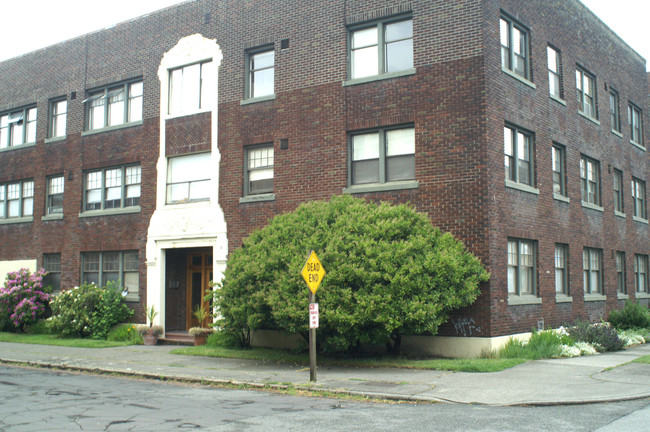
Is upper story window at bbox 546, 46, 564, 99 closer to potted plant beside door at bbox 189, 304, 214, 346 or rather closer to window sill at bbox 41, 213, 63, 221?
Answer: potted plant beside door at bbox 189, 304, 214, 346

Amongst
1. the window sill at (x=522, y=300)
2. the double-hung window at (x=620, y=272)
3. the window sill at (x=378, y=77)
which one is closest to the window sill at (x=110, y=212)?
the window sill at (x=378, y=77)

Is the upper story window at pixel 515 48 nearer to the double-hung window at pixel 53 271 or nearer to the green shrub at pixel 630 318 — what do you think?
the green shrub at pixel 630 318

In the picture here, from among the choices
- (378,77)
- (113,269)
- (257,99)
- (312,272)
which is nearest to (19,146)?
(113,269)

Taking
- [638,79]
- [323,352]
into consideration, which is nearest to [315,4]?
[323,352]

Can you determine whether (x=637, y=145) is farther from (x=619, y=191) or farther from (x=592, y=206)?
(x=592, y=206)

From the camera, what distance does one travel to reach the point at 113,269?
23422mm

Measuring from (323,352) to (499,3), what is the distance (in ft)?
33.5

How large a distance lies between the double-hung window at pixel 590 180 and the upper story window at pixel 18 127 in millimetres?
20311

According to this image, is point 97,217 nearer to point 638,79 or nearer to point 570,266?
point 570,266

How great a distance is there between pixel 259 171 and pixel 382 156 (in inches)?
164

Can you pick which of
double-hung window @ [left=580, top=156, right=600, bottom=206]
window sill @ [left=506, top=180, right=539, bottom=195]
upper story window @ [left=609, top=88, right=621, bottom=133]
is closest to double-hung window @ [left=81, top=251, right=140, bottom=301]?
window sill @ [left=506, top=180, right=539, bottom=195]

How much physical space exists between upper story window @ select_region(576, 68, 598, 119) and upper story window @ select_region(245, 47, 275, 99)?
10.3 meters

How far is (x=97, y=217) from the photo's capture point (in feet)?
77.8

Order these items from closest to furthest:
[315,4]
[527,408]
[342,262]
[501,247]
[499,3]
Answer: [527,408] → [342,262] → [501,247] → [499,3] → [315,4]
